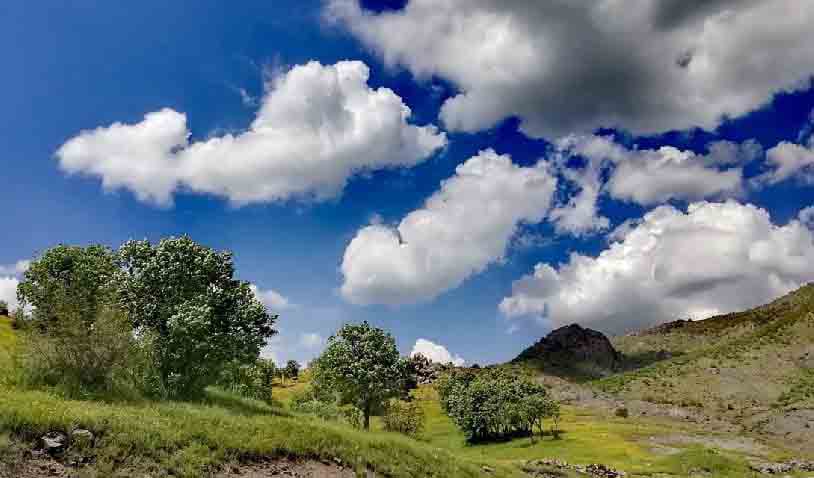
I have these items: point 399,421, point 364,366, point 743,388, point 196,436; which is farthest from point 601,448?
point 743,388

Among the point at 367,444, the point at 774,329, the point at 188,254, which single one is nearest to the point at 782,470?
the point at 367,444

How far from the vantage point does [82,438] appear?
810 inches

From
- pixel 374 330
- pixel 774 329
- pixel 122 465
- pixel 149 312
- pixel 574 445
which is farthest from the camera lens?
pixel 774 329

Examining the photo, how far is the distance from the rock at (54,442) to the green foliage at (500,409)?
333 feet

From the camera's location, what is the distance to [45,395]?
23.4 meters

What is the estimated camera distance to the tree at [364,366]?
194 feet

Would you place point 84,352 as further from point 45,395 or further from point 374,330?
point 374,330

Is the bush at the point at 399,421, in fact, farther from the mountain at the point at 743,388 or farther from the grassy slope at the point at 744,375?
the grassy slope at the point at 744,375

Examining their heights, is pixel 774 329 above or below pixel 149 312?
above

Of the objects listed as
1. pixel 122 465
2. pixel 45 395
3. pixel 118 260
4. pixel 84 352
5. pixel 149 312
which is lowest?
pixel 122 465

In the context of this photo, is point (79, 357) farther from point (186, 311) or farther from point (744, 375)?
point (744, 375)

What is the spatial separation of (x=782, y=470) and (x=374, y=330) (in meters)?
47.6

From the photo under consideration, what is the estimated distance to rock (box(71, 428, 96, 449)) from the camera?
20406mm

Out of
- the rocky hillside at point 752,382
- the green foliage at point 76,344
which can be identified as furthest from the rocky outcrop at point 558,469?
the rocky hillside at point 752,382
